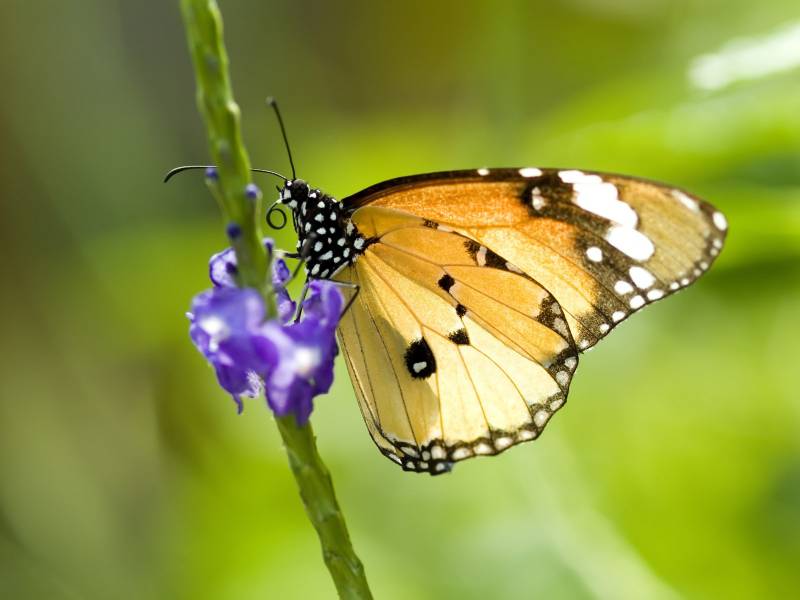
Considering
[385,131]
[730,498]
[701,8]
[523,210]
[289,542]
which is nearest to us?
[523,210]

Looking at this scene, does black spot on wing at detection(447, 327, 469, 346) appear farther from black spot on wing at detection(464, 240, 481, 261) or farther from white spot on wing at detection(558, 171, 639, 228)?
white spot on wing at detection(558, 171, 639, 228)

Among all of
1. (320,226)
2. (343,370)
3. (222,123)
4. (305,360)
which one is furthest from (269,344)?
(343,370)

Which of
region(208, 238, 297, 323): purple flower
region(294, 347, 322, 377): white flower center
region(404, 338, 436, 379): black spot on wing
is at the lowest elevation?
region(294, 347, 322, 377): white flower center

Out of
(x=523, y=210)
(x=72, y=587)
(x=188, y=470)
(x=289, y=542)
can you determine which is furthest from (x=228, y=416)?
(x=523, y=210)

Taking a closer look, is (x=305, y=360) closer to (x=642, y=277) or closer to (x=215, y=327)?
(x=215, y=327)

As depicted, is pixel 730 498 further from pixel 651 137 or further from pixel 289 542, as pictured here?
pixel 289 542

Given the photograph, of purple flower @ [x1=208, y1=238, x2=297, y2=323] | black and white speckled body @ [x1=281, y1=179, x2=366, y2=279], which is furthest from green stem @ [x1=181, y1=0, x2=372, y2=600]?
black and white speckled body @ [x1=281, y1=179, x2=366, y2=279]
